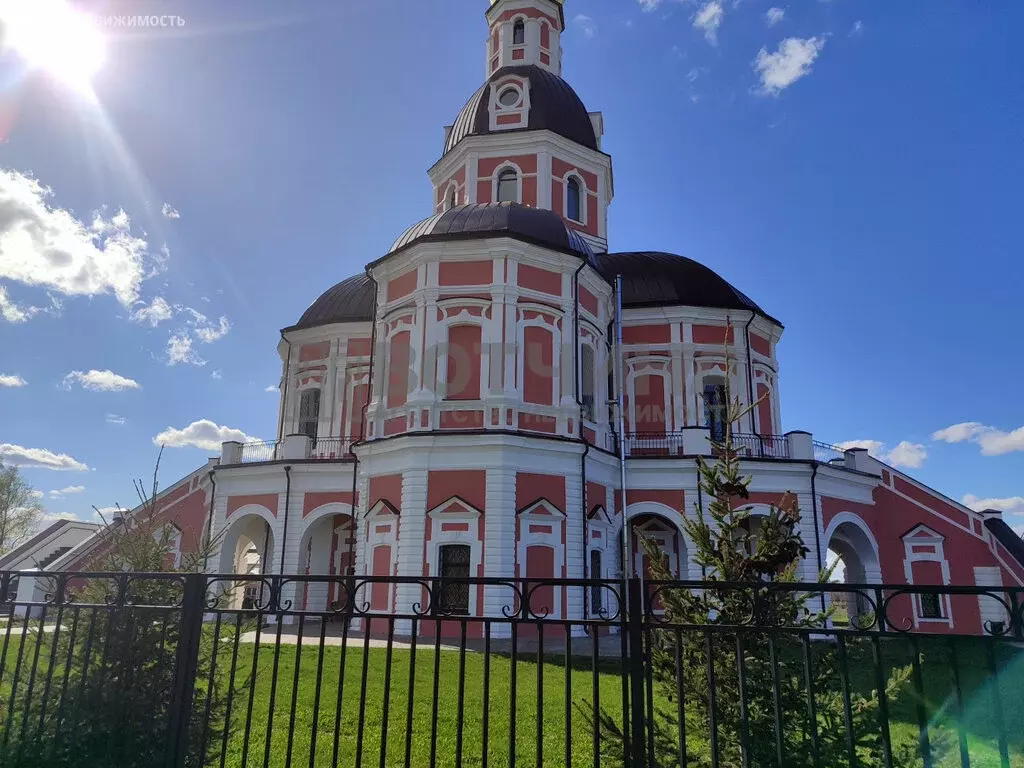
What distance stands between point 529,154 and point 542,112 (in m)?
1.75

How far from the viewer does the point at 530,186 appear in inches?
906

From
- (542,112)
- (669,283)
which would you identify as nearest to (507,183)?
(542,112)

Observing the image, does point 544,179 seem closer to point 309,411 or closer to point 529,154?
point 529,154

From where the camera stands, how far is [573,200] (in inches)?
941

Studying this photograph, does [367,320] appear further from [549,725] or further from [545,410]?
[549,725]

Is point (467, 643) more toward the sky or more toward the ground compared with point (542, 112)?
more toward the ground

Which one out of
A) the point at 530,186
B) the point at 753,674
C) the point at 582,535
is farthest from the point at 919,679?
the point at 530,186

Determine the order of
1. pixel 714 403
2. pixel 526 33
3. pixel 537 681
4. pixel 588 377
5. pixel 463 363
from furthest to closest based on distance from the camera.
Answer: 1. pixel 526 33
2. pixel 714 403
3. pixel 588 377
4. pixel 463 363
5. pixel 537 681

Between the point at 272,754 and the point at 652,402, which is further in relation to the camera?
the point at 652,402

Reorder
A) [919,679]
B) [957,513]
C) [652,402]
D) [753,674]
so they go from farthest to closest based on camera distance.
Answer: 1. [652,402]
2. [957,513]
3. [753,674]
4. [919,679]

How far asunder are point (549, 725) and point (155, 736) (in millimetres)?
4414

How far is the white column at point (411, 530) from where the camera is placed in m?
15.7

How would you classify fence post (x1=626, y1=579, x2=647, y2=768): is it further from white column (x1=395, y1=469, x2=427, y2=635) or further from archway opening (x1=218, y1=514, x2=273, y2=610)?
archway opening (x1=218, y1=514, x2=273, y2=610)

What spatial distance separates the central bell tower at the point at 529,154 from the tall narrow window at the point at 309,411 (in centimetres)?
771
